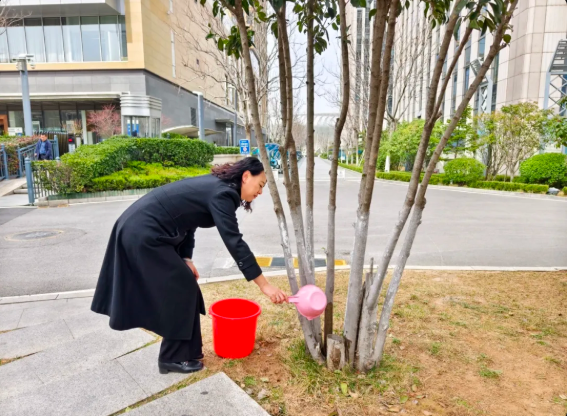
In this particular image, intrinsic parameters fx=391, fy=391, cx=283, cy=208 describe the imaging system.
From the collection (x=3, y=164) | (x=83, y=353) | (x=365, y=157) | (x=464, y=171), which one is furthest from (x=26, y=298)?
(x=464, y=171)

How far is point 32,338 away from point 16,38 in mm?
31844

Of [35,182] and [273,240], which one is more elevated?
[35,182]

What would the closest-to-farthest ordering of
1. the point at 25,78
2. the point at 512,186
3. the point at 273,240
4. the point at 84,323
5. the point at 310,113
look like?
1. the point at 310,113
2. the point at 84,323
3. the point at 273,240
4. the point at 512,186
5. the point at 25,78

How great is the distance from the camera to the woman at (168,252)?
2443 mm

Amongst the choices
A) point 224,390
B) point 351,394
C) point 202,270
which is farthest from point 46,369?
point 202,270

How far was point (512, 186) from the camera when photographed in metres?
17.1

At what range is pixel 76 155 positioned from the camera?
1395 centimetres

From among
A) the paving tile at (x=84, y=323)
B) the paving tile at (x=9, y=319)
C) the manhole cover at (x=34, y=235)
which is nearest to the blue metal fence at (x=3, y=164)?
the manhole cover at (x=34, y=235)

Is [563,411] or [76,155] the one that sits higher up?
[76,155]

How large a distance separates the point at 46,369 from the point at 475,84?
3.60 metres

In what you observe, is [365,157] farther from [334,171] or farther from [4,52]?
[4,52]

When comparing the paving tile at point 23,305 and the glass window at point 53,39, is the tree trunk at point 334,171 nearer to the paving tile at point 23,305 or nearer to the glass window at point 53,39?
the paving tile at point 23,305

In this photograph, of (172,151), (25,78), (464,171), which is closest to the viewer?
(172,151)

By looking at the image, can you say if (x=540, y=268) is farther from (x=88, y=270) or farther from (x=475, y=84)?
(x=88, y=270)
